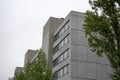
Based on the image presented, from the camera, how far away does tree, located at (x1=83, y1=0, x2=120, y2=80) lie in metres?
19.3

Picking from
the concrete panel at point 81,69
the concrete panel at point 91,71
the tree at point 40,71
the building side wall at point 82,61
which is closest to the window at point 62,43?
the building side wall at point 82,61

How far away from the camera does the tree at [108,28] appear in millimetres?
19273

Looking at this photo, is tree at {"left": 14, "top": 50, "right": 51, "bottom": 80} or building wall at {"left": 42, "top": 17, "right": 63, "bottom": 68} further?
building wall at {"left": 42, "top": 17, "right": 63, "bottom": 68}

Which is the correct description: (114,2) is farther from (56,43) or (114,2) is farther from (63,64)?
(56,43)

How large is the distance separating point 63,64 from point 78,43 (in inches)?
184

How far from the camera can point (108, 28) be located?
66.0ft

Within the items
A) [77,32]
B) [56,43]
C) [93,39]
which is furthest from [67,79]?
[93,39]

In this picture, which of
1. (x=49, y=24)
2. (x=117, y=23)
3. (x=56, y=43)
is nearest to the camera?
(x=117, y=23)

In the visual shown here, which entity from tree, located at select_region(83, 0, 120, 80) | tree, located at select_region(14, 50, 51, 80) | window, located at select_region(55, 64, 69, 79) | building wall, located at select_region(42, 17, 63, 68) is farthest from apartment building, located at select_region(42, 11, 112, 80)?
tree, located at select_region(83, 0, 120, 80)

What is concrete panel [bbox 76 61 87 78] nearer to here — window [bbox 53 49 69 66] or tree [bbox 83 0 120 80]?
window [bbox 53 49 69 66]

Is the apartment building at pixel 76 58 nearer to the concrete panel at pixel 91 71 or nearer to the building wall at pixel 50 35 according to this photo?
the concrete panel at pixel 91 71

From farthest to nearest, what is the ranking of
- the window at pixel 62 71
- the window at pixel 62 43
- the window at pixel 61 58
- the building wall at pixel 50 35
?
1. the building wall at pixel 50 35
2. the window at pixel 62 43
3. the window at pixel 61 58
4. the window at pixel 62 71

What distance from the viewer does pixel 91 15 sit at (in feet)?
69.7

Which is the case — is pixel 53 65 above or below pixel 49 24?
below
